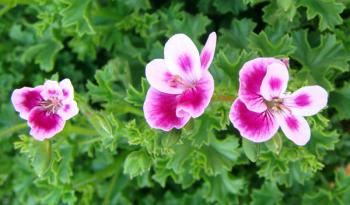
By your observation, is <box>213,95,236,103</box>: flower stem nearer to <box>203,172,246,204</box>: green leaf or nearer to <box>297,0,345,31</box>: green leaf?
<box>297,0,345,31</box>: green leaf

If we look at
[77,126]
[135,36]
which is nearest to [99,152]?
[77,126]

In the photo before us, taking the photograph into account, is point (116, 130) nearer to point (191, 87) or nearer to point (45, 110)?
point (45, 110)

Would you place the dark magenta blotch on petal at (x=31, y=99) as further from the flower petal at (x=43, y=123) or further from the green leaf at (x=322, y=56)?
the green leaf at (x=322, y=56)

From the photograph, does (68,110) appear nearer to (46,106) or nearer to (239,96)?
(46,106)

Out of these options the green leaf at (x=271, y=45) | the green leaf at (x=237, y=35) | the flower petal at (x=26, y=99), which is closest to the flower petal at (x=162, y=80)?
the flower petal at (x=26, y=99)

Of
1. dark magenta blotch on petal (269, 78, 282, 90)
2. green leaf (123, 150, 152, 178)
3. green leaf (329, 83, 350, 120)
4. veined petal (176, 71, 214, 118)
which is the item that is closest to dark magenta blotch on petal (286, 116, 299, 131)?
dark magenta blotch on petal (269, 78, 282, 90)


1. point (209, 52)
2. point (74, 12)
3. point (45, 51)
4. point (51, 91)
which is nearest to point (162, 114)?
point (209, 52)
